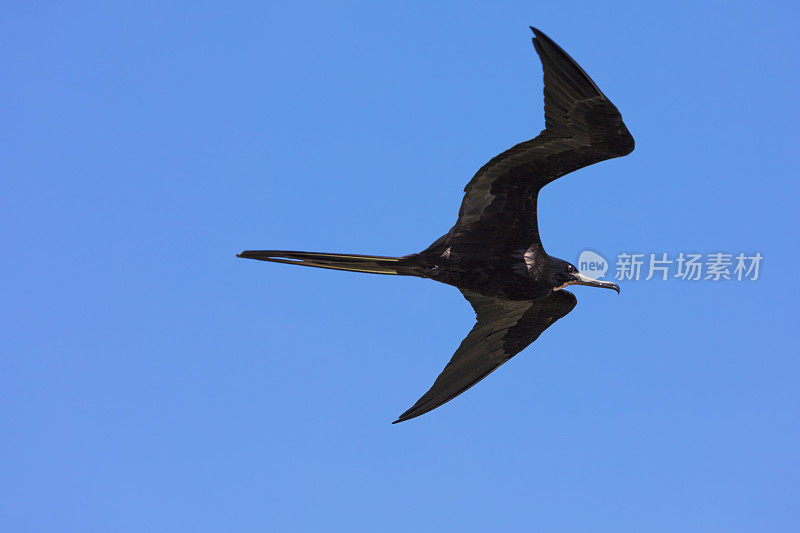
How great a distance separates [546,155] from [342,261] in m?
1.94

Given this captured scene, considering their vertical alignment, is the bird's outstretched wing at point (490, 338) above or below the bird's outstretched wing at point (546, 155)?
below

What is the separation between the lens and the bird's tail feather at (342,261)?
7297mm

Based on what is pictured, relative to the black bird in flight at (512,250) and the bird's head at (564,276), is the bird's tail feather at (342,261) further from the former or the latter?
the bird's head at (564,276)

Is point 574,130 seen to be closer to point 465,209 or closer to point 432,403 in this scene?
point 465,209

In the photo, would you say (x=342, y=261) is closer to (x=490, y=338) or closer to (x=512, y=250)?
(x=512, y=250)

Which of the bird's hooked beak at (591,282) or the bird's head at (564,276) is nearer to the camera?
the bird's head at (564,276)

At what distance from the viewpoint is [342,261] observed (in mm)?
7629

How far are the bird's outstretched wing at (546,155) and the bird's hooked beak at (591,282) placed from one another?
Result: 2.28ft

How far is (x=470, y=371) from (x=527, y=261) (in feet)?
4.66

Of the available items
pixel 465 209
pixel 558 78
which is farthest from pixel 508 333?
pixel 558 78

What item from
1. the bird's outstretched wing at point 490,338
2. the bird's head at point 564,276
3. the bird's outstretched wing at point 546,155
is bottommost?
the bird's outstretched wing at point 490,338

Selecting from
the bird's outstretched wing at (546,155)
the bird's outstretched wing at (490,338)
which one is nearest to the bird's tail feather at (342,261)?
the bird's outstretched wing at (546,155)

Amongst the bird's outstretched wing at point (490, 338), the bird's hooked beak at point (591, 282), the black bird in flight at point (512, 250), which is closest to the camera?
the black bird in flight at point (512, 250)

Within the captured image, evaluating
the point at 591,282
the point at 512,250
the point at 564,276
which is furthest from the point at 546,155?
the point at 591,282
